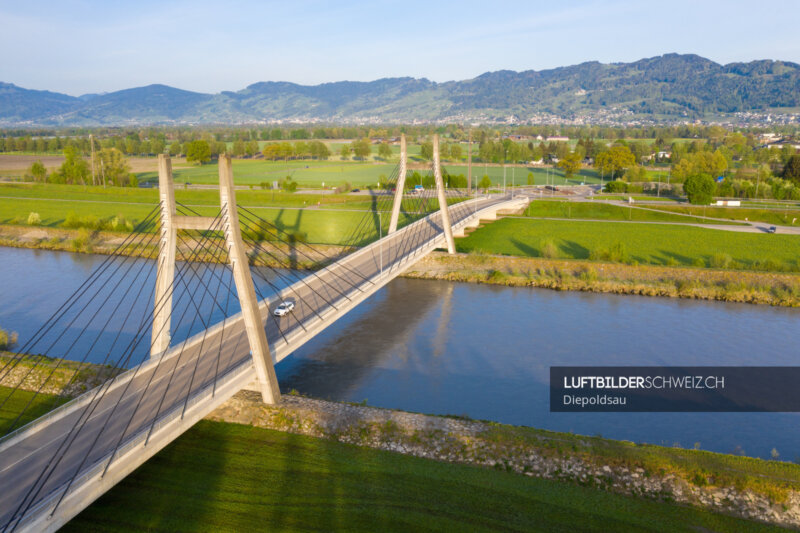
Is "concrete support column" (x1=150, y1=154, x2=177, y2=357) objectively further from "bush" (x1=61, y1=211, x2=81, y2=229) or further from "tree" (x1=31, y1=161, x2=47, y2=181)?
"tree" (x1=31, y1=161, x2=47, y2=181)

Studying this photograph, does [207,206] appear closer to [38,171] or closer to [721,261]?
[38,171]

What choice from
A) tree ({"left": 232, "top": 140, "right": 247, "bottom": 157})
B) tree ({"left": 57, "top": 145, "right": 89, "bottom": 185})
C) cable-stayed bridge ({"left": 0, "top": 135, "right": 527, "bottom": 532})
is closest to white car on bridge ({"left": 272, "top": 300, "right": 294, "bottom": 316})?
cable-stayed bridge ({"left": 0, "top": 135, "right": 527, "bottom": 532})

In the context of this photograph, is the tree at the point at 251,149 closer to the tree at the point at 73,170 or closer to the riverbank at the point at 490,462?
the tree at the point at 73,170

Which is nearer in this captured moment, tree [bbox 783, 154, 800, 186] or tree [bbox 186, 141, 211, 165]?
tree [bbox 783, 154, 800, 186]

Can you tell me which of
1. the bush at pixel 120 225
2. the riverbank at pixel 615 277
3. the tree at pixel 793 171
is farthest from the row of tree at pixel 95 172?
the tree at pixel 793 171

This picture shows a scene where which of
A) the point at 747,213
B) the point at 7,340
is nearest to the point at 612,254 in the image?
the point at 747,213

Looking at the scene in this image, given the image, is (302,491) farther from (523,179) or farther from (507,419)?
(523,179)

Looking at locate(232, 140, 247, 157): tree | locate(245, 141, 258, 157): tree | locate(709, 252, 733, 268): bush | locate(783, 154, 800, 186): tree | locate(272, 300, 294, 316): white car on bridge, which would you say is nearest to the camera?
locate(272, 300, 294, 316): white car on bridge
